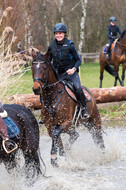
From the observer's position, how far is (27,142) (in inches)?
223

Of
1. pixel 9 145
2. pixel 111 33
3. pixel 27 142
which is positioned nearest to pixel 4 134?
pixel 9 145

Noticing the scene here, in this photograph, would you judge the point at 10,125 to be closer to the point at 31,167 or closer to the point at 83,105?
the point at 31,167

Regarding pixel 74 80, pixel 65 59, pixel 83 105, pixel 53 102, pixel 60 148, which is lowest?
pixel 60 148

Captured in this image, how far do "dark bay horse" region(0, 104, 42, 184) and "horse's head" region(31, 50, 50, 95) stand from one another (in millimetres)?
447

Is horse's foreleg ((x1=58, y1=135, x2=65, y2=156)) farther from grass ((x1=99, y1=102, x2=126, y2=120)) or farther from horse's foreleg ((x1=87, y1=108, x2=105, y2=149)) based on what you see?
grass ((x1=99, y1=102, x2=126, y2=120))

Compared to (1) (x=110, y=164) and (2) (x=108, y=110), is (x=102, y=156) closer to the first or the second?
(1) (x=110, y=164)

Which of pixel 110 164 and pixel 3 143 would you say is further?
pixel 110 164

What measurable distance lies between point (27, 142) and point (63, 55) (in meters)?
1.96

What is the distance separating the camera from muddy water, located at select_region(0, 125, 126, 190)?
565 cm

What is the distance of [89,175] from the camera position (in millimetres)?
6191

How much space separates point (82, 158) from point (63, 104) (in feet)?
4.02

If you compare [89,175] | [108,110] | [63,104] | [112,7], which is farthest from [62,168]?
[112,7]

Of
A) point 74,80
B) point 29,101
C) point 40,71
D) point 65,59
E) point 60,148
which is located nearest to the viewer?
point 40,71

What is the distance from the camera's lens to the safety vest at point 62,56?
687 cm
